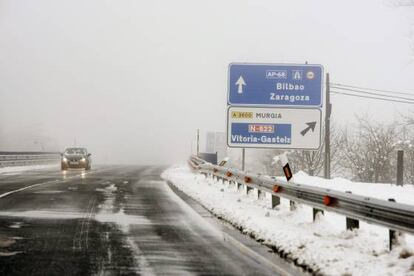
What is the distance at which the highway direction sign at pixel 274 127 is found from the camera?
16.1 m

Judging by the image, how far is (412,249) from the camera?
265 inches

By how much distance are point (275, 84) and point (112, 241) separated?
32.6ft

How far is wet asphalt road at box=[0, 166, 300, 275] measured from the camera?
664 centimetres

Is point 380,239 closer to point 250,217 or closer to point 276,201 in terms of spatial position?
point 250,217

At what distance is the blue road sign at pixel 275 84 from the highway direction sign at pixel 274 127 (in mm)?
283

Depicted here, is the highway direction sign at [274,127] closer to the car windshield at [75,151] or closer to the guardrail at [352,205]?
the guardrail at [352,205]

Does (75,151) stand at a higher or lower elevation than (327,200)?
higher

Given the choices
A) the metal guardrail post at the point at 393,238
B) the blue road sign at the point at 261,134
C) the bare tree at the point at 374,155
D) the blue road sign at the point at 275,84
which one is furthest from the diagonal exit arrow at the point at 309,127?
the bare tree at the point at 374,155

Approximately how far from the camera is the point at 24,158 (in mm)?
45250

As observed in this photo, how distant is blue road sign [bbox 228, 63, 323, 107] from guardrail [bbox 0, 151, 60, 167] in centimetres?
2679

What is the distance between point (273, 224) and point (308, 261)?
10.6 feet

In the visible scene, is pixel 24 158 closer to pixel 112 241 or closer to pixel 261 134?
pixel 261 134

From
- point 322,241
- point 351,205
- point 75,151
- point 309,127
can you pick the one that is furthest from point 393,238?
point 75,151

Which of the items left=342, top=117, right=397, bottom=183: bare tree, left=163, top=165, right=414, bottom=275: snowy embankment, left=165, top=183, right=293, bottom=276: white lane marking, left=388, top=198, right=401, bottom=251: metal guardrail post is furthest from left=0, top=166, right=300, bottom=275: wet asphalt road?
left=342, top=117, right=397, bottom=183: bare tree
